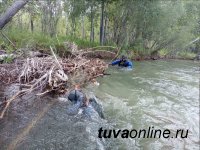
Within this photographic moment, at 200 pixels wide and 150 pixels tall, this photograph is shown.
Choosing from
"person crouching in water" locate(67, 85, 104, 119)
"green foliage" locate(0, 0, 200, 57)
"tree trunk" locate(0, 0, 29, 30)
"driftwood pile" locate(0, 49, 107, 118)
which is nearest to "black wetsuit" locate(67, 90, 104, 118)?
"person crouching in water" locate(67, 85, 104, 119)

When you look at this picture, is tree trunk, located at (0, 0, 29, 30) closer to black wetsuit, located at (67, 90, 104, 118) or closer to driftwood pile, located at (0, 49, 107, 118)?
driftwood pile, located at (0, 49, 107, 118)

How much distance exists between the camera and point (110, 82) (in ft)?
37.7

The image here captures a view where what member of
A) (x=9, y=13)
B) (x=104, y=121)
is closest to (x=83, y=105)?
(x=104, y=121)

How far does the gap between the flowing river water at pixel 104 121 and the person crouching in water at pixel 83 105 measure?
0.56 feet

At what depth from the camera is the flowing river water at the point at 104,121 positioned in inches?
208

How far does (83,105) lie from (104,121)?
0.72 metres

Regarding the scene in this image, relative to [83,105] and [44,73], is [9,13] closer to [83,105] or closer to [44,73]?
[44,73]

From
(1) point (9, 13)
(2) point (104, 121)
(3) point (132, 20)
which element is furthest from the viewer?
(3) point (132, 20)

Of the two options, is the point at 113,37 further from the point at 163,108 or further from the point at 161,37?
the point at 163,108

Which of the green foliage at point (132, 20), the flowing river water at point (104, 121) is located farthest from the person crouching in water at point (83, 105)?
the green foliage at point (132, 20)

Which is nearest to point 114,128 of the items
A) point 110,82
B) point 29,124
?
point 29,124

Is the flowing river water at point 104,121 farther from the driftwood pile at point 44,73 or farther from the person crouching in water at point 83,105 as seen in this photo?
the driftwood pile at point 44,73

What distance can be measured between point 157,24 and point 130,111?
17480mm

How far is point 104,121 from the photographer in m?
6.48
